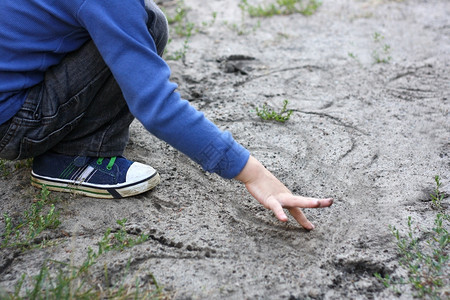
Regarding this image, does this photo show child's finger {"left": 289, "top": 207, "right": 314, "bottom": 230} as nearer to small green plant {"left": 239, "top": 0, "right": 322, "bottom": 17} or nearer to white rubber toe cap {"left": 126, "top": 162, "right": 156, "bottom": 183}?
white rubber toe cap {"left": 126, "top": 162, "right": 156, "bottom": 183}

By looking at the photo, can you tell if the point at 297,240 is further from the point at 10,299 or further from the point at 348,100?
the point at 348,100

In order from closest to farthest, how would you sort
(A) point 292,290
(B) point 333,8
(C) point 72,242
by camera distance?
1. (A) point 292,290
2. (C) point 72,242
3. (B) point 333,8

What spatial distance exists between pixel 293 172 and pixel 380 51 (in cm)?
189

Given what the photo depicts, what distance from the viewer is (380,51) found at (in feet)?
12.4

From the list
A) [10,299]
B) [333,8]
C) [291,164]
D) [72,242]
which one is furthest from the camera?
[333,8]

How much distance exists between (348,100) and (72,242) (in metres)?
1.99

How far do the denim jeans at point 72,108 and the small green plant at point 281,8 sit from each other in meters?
2.61

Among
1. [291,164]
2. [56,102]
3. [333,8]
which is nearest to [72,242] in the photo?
[56,102]

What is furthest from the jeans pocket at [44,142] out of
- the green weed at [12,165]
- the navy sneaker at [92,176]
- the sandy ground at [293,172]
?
the green weed at [12,165]

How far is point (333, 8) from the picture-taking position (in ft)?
15.6

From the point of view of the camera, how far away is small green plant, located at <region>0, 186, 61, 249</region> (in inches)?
72.3

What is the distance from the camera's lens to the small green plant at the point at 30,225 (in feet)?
6.03

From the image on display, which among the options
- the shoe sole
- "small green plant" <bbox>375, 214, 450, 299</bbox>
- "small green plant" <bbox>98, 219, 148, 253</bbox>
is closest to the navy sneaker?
the shoe sole

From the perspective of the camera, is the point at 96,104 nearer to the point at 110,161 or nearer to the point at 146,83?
the point at 110,161
